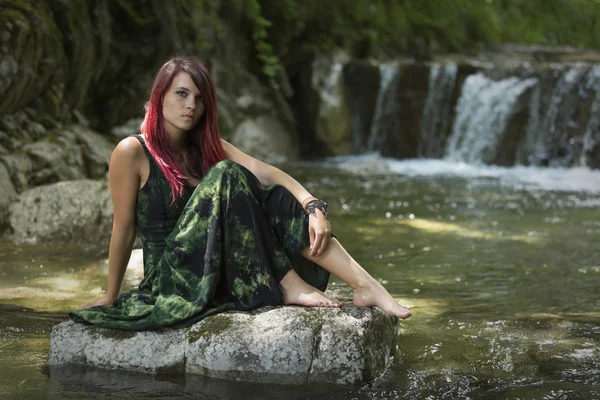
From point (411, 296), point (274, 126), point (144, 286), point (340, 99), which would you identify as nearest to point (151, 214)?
point (144, 286)

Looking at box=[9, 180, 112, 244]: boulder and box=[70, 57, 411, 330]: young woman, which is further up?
box=[70, 57, 411, 330]: young woman

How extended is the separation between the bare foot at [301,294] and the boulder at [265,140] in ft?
32.2

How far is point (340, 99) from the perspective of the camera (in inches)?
597

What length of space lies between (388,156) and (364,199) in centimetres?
595

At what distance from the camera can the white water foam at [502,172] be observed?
10.8 meters

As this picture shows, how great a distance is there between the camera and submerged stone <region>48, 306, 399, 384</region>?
3.21 m

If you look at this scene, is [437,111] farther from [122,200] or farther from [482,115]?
[122,200]

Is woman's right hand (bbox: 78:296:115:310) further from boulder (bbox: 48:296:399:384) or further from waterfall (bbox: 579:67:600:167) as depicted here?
waterfall (bbox: 579:67:600:167)

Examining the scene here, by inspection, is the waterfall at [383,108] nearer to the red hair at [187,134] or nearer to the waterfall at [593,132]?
the waterfall at [593,132]

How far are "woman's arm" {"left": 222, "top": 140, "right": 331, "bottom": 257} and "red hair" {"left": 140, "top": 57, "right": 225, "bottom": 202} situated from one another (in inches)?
4.3

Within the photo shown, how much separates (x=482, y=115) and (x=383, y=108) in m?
2.03

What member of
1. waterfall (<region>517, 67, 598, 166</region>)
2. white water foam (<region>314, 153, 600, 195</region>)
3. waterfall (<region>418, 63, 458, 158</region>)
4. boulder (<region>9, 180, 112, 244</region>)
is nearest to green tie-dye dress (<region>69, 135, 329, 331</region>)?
boulder (<region>9, 180, 112, 244</region>)

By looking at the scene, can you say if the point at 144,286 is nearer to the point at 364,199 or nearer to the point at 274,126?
the point at 364,199

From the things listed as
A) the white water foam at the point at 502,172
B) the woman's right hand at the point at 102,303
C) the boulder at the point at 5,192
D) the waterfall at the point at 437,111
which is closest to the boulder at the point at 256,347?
the woman's right hand at the point at 102,303
